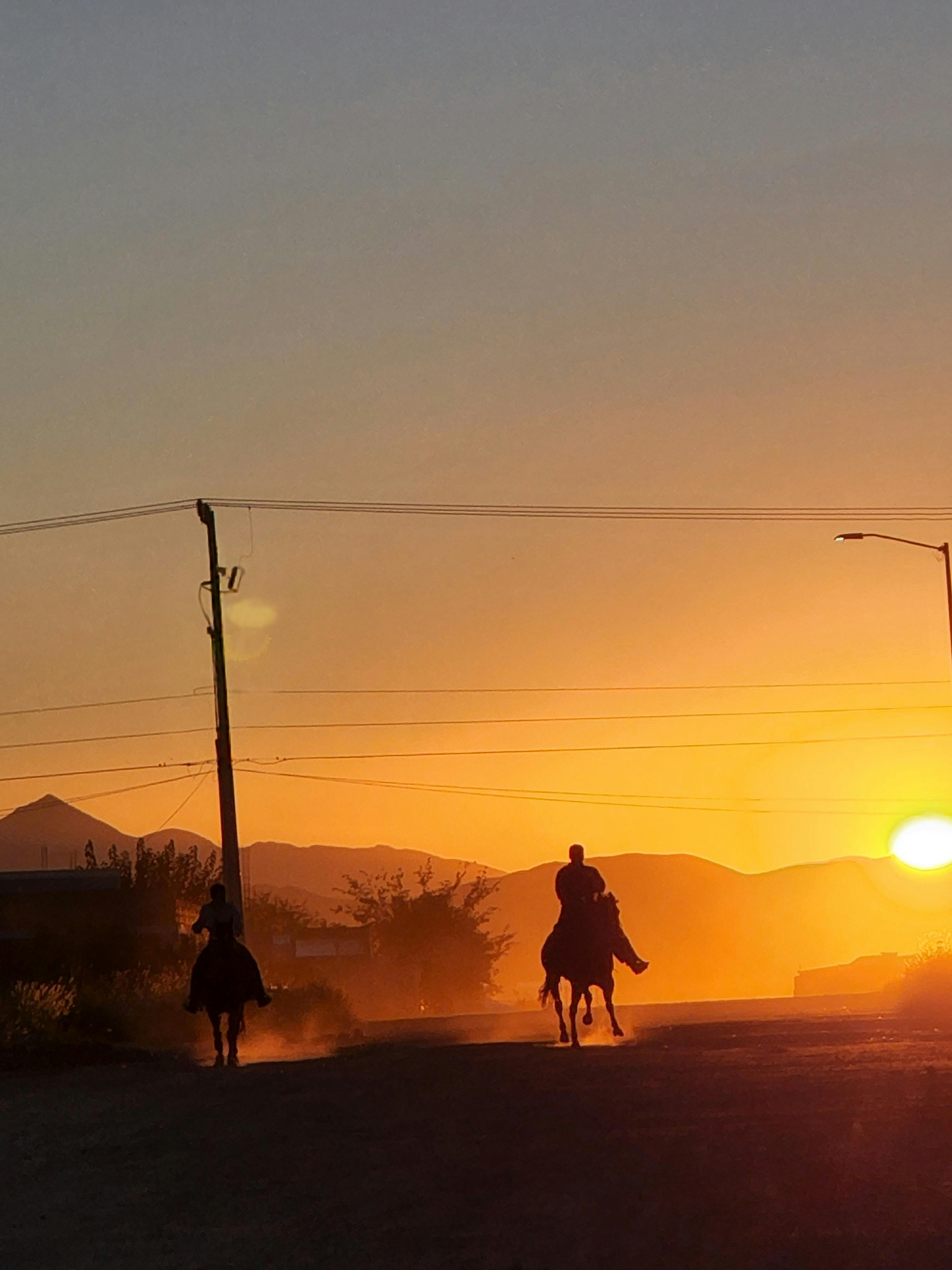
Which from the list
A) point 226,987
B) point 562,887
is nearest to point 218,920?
point 226,987

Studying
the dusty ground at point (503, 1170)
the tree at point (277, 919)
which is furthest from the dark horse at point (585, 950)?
the tree at point (277, 919)

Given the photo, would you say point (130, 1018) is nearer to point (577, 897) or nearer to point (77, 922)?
point (577, 897)

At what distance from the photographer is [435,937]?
10956cm

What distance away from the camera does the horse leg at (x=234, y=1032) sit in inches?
1029

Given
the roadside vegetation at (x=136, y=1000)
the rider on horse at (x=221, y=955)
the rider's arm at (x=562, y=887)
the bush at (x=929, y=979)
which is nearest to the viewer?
the rider on horse at (x=221, y=955)

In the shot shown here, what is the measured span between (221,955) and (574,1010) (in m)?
4.90

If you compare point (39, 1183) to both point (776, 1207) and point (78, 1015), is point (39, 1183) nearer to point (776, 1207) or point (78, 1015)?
point (776, 1207)

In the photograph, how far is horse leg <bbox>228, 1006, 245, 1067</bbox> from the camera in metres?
26.1

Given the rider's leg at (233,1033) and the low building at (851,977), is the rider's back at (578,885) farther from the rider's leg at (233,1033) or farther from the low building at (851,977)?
the low building at (851,977)

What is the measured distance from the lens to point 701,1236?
1105cm

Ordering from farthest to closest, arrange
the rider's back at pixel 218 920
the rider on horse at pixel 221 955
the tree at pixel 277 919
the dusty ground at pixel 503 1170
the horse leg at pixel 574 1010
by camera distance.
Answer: the tree at pixel 277 919 → the rider on horse at pixel 221 955 → the rider's back at pixel 218 920 → the horse leg at pixel 574 1010 → the dusty ground at pixel 503 1170

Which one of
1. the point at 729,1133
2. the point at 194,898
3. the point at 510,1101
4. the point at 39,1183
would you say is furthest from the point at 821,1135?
the point at 194,898

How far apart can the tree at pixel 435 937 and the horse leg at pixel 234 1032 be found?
82.0 m

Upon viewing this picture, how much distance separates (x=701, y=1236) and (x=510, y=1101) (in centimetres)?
574
